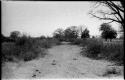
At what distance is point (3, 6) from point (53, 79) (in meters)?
2.44

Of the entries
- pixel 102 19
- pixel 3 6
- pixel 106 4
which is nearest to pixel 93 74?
pixel 3 6

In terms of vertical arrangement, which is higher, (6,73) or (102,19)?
(102,19)

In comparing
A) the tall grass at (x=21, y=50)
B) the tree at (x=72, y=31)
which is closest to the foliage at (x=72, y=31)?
the tree at (x=72, y=31)

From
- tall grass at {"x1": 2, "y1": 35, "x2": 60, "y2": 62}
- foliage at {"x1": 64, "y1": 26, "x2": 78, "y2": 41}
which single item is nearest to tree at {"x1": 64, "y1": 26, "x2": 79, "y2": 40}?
foliage at {"x1": 64, "y1": 26, "x2": 78, "y2": 41}

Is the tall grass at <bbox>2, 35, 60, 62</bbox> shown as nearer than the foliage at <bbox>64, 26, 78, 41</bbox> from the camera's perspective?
Yes

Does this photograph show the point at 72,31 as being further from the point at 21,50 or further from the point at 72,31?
the point at 21,50

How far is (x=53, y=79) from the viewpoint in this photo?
347 centimetres

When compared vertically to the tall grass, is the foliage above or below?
above

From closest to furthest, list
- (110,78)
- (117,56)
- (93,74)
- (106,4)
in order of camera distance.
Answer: (110,78)
(93,74)
(117,56)
(106,4)

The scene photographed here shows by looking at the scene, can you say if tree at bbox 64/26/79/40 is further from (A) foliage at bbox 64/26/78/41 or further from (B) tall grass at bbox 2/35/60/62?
(B) tall grass at bbox 2/35/60/62

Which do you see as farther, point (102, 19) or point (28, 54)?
point (102, 19)

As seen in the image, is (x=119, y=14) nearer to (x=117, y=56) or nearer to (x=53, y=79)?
(x=117, y=56)

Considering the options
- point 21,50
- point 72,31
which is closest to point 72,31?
point 72,31

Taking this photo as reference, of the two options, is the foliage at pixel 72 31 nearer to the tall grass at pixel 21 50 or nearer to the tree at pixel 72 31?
the tree at pixel 72 31
